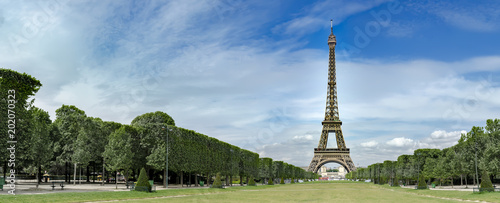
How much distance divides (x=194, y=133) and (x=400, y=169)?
6304 centimetres

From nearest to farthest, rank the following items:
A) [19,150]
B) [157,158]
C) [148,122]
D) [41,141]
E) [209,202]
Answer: [209,202] < [19,150] < [41,141] < [157,158] < [148,122]

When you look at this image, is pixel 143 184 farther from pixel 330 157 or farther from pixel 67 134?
pixel 330 157

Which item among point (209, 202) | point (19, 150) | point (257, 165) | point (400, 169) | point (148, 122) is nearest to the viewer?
point (209, 202)

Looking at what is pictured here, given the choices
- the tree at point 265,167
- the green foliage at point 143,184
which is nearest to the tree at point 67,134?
the green foliage at point 143,184

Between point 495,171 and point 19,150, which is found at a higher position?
point 19,150

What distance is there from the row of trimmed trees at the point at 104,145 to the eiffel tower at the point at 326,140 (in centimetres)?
8026

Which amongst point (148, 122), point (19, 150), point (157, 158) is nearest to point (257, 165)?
point (148, 122)

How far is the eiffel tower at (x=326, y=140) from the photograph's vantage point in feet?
520

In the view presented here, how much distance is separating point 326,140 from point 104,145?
106365 millimetres

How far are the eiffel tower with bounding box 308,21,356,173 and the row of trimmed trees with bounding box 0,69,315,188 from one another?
263 ft

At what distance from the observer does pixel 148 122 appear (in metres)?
87.3

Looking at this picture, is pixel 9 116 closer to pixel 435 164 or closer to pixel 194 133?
pixel 194 133

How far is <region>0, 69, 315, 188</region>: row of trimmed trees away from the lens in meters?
43.2

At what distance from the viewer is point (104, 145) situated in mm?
69312
